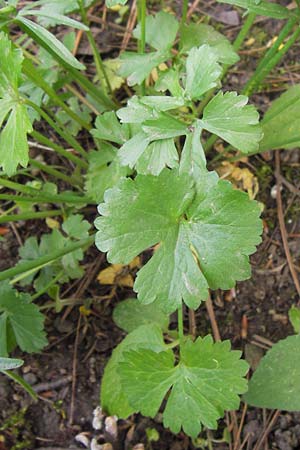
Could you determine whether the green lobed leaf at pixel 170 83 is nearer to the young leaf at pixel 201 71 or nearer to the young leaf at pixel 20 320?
the young leaf at pixel 201 71

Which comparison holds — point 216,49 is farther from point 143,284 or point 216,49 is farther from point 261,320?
point 261,320

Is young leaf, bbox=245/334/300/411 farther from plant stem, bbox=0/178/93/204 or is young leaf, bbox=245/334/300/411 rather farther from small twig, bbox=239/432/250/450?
plant stem, bbox=0/178/93/204

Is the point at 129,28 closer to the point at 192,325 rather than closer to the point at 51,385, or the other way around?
the point at 192,325

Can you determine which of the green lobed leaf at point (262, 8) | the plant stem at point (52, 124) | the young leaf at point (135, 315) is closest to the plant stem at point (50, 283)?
the young leaf at point (135, 315)

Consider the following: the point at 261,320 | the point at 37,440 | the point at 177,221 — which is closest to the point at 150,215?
the point at 177,221

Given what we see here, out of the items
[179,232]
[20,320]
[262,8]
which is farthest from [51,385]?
[262,8]

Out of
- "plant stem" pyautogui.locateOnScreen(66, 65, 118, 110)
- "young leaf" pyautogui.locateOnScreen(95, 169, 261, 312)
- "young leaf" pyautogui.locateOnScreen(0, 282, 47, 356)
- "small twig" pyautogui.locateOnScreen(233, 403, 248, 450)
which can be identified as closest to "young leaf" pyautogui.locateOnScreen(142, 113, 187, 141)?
"young leaf" pyautogui.locateOnScreen(95, 169, 261, 312)
